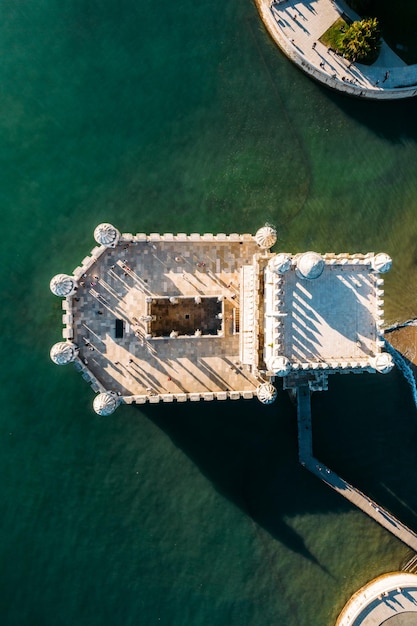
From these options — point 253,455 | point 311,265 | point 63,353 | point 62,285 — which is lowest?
point 253,455

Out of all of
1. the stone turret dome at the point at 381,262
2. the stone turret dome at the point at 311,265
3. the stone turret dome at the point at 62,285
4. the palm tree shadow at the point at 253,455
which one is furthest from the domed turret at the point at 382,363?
the stone turret dome at the point at 62,285

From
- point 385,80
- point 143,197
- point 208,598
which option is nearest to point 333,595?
point 208,598

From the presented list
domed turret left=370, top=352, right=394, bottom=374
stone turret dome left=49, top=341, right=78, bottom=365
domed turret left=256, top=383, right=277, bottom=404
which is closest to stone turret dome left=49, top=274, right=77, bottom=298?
stone turret dome left=49, top=341, right=78, bottom=365

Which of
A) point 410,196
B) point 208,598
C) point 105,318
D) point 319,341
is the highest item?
point 410,196

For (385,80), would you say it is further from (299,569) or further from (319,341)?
(299,569)

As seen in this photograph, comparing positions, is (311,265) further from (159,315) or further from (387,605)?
(387,605)

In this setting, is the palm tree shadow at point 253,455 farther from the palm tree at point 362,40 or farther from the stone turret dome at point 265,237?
the palm tree at point 362,40

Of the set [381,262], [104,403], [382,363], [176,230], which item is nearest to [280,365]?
[382,363]
